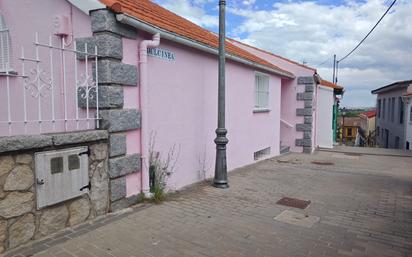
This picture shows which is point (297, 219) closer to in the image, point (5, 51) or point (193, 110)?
point (193, 110)

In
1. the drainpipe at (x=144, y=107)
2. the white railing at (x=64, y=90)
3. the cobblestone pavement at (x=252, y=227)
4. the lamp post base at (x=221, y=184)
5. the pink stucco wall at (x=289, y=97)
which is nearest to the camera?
the cobblestone pavement at (x=252, y=227)

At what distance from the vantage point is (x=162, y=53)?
5625 mm

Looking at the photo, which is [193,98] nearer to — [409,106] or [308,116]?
[308,116]

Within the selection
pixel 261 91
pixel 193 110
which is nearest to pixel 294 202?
pixel 193 110

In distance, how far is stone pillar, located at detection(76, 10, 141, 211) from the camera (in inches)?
176

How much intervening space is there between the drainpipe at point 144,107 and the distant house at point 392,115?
2016 centimetres

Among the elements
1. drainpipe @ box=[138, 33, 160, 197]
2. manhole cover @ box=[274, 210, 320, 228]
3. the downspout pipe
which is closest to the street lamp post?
the downspout pipe

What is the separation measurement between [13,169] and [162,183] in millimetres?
2601

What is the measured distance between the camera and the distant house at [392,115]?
2185 cm

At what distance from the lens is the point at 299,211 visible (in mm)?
5219

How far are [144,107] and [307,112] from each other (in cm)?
931

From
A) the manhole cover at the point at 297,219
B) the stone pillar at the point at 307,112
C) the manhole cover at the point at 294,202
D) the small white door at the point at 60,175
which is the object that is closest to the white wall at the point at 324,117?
the stone pillar at the point at 307,112

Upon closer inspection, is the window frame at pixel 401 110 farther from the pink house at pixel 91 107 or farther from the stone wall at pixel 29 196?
the stone wall at pixel 29 196

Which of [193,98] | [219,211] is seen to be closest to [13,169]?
[219,211]
